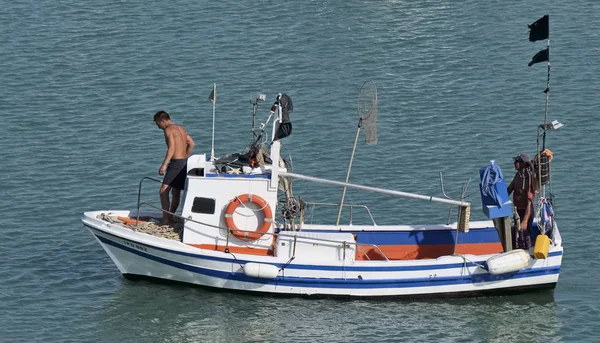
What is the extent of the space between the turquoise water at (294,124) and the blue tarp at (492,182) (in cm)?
176

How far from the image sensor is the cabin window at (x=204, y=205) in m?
22.8

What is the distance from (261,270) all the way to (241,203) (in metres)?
1.26

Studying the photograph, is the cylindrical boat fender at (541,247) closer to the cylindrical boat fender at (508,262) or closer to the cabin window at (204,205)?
the cylindrical boat fender at (508,262)

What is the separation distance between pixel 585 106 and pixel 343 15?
930cm

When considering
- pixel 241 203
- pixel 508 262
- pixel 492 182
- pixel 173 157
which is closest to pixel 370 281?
pixel 508 262

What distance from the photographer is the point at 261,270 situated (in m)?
22.2

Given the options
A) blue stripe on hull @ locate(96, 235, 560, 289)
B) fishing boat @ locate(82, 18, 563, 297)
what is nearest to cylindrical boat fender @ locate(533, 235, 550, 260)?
fishing boat @ locate(82, 18, 563, 297)

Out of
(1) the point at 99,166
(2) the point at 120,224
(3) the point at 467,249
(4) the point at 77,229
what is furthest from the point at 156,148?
(3) the point at 467,249

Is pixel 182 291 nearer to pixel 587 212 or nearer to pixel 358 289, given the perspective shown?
pixel 358 289

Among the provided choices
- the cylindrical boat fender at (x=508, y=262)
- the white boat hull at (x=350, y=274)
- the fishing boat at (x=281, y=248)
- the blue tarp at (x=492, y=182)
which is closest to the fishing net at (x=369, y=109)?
the fishing boat at (x=281, y=248)

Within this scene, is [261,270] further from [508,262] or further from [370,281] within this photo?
[508,262]

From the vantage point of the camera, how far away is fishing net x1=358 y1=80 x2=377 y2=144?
77.6 ft

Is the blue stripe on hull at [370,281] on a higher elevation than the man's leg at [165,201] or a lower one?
lower

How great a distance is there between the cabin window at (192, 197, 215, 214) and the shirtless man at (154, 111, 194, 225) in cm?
74
